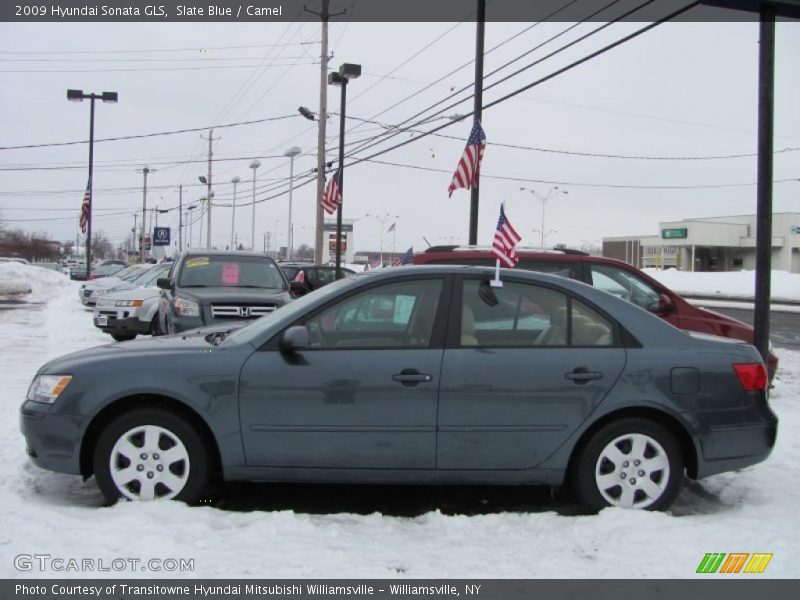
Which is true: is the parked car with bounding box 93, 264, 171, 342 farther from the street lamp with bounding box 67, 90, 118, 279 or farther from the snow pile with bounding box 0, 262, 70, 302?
the street lamp with bounding box 67, 90, 118, 279

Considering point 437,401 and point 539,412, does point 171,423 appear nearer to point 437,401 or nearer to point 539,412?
point 437,401

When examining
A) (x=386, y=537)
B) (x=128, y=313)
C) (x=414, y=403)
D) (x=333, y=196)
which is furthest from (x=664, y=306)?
(x=333, y=196)

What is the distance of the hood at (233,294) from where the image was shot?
378 inches

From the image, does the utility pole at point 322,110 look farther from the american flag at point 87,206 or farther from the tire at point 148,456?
the tire at point 148,456

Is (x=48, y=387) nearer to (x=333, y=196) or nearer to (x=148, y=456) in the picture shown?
(x=148, y=456)

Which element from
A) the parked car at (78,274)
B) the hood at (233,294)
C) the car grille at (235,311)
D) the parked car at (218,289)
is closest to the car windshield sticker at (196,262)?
the parked car at (218,289)

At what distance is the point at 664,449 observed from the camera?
4.45 meters

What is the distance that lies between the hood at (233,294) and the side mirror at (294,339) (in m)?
5.49

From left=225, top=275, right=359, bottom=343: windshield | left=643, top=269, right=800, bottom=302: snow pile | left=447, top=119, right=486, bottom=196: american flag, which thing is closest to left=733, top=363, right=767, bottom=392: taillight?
left=225, top=275, right=359, bottom=343: windshield

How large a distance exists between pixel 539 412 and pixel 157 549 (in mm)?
2334

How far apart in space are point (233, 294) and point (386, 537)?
6451 mm

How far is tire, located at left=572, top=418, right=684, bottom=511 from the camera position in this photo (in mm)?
4426
